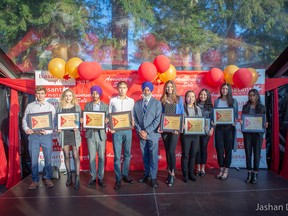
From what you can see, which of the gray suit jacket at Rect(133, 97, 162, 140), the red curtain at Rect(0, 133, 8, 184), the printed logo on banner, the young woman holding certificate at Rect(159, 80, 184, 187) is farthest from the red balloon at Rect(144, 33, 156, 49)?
the red curtain at Rect(0, 133, 8, 184)

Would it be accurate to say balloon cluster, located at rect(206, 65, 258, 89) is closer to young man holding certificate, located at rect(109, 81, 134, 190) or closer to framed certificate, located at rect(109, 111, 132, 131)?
young man holding certificate, located at rect(109, 81, 134, 190)

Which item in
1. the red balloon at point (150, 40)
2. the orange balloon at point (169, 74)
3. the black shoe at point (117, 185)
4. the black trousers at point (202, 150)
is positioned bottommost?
the black shoe at point (117, 185)

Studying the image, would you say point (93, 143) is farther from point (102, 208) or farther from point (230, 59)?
point (230, 59)

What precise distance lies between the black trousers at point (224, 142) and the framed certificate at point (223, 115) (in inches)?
5.0

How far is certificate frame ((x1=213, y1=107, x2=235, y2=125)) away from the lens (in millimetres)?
3928

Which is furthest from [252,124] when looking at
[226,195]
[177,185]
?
[177,185]

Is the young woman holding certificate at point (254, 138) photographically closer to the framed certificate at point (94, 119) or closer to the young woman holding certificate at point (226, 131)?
the young woman holding certificate at point (226, 131)

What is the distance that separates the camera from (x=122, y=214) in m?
2.91

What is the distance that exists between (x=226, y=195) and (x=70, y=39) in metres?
4.12

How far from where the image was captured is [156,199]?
3.33m

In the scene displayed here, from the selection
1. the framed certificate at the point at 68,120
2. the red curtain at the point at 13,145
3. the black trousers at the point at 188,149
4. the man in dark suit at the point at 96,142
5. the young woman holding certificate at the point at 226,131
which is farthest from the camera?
the red curtain at the point at 13,145

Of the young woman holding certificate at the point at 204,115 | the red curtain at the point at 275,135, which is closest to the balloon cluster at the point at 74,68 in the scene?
the young woman holding certificate at the point at 204,115

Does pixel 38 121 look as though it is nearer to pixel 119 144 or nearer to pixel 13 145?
pixel 13 145

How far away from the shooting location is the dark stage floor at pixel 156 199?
9.83 ft
